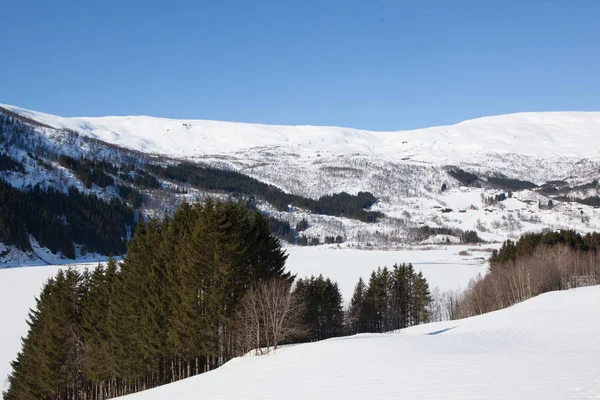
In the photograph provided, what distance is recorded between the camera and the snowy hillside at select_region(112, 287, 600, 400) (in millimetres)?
14930

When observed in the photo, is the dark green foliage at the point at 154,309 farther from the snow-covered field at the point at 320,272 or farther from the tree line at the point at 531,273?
the tree line at the point at 531,273

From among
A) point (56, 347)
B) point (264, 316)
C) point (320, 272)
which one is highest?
point (264, 316)

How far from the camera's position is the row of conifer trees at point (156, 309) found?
33.6 metres

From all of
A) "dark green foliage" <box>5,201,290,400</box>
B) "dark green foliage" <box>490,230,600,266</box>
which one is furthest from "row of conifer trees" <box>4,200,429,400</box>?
"dark green foliage" <box>490,230,600,266</box>

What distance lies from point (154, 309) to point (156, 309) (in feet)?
0.44

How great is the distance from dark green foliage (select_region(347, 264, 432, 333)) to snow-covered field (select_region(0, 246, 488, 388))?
1338cm

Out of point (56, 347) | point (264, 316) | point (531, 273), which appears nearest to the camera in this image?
point (264, 316)

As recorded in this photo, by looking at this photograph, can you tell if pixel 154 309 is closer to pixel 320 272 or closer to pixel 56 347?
pixel 56 347

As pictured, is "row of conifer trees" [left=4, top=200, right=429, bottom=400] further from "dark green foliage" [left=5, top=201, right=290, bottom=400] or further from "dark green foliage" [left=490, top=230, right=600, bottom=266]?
"dark green foliage" [left=490, top=230, right=600, bottom=266]

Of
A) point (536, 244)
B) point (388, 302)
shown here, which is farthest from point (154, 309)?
point (536, 244)

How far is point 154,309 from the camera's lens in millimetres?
35219

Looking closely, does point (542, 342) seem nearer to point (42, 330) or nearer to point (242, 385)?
point (242, 385)

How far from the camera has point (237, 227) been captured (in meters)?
35.9

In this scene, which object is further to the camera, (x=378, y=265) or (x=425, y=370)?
(x=378, y=265)
